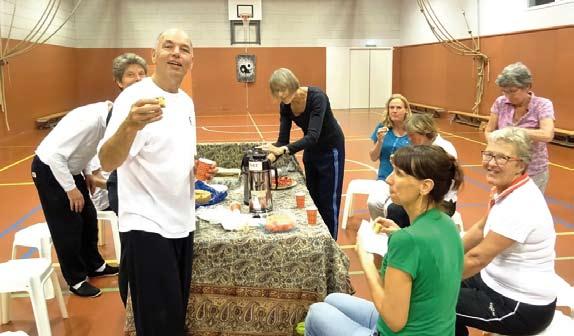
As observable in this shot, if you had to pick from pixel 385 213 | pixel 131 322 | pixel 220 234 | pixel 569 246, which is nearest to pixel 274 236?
pixel 220 234

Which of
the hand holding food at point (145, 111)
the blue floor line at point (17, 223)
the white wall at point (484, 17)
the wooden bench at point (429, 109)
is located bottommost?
the blue floor line at point (17, 223)

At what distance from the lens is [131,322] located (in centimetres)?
255

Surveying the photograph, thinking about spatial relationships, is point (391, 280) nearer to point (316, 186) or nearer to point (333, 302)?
point (333, 302)

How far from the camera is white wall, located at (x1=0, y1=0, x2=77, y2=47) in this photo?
1135 centimetres

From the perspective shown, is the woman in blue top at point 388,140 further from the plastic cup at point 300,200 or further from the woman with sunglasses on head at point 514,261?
the woman with sunglasses on head at point 514,261

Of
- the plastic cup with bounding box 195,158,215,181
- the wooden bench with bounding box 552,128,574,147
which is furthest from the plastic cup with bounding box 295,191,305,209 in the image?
the wooden bench with bounding box 552,128,574,147

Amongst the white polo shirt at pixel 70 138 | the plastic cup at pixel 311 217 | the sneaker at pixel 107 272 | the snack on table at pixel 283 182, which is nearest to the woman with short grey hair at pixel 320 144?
the snack on table at pixel 283 182

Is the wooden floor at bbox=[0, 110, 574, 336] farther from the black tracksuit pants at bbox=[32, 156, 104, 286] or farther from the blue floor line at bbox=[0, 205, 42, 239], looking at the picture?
the black tracksuit pants at bbox=[32, 156, 104, 286]

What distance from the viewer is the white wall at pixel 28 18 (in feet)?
37.2

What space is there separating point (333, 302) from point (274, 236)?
52cm

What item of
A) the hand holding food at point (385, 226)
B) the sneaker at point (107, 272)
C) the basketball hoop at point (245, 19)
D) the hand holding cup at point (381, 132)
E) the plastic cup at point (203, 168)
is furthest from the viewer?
the basketball hoop at point (245, 19)

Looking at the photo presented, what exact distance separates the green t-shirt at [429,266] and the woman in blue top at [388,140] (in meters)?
2.19

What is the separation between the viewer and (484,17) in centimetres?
1282

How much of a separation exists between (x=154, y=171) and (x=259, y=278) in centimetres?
91
